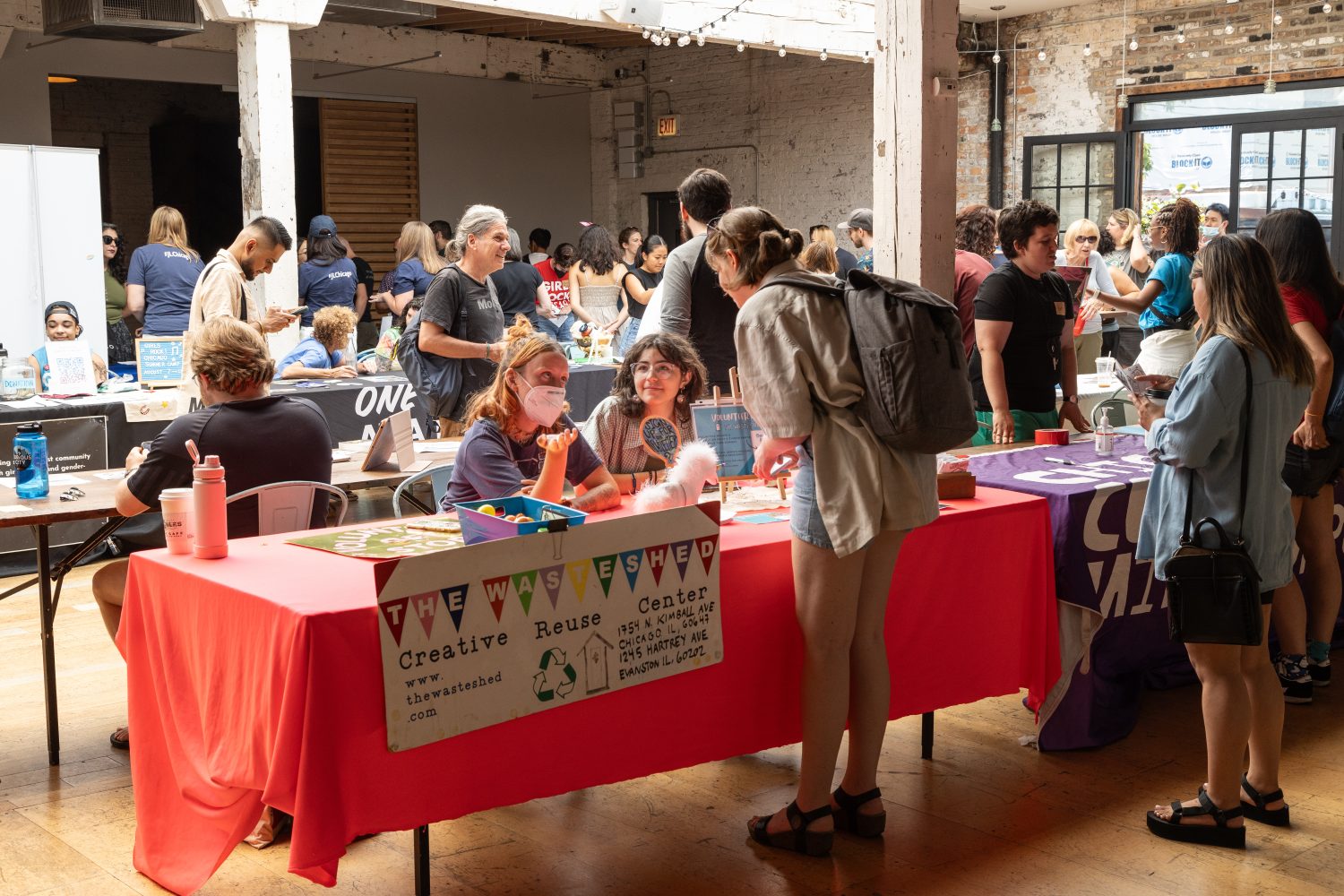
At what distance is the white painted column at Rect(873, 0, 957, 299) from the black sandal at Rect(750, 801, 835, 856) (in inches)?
73.8

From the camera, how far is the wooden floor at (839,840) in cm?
289

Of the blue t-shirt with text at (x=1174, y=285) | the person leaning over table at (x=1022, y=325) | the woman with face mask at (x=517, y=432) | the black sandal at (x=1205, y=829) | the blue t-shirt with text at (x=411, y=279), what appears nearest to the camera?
the black sandal at (x=1205, y=829)

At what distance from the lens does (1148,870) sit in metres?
2.96

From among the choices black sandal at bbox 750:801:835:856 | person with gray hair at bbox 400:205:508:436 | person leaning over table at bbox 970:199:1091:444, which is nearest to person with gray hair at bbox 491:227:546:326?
person with gray hair at bbox 400:205:508:436

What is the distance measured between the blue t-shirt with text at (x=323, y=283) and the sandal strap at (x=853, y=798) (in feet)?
21.4

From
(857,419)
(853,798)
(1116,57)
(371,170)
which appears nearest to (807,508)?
(857,419)

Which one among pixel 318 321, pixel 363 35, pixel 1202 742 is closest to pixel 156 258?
pixel 318 321

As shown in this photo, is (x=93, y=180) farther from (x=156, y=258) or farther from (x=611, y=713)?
(x=611, y=713)

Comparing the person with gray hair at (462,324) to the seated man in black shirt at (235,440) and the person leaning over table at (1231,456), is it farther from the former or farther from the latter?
the person leaning over table at (1231,456)

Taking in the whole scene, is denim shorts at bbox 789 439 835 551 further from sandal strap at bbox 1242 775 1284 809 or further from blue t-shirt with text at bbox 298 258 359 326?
blue t-shirt with text at bbox 298 258 359 326

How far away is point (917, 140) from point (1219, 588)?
1831 mm

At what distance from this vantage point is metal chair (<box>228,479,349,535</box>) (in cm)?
337

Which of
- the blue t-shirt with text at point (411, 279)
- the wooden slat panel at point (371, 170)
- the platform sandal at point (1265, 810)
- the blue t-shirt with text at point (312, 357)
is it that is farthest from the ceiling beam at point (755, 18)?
the platform sandal at point (1265, 810)

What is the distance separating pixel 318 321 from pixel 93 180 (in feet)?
8.17
